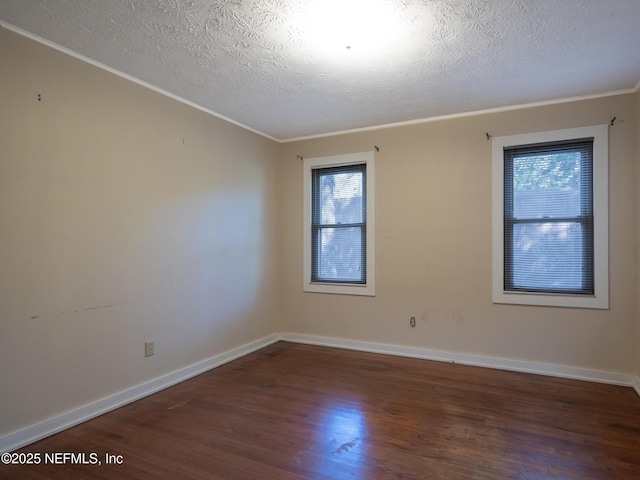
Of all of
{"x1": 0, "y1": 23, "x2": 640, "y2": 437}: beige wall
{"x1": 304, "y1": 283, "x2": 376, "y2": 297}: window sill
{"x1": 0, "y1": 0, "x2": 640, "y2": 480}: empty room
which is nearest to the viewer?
{"x1": 0, "y1": 0, "x2": 640, "y2": 480}: empty room

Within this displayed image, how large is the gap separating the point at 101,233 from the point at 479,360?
3484 millimetres

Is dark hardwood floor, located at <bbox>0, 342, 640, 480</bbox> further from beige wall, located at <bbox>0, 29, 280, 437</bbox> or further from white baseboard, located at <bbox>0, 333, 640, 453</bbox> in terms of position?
beige wall, located at <bbox>0, 29, 280, 437</bbox>

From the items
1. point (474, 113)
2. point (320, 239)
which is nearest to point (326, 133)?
point (320, 239)

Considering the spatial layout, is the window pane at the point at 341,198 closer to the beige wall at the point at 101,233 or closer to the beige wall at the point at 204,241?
the beige wall at the point at 204,241

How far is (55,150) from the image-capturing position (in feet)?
7.89

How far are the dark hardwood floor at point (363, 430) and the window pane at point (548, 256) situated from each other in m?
0.85

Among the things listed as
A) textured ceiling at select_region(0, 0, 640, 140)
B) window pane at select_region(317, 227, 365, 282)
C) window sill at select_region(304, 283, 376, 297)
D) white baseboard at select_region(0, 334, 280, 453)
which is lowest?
white baseboard at select_region(0, 334, 280, 453)

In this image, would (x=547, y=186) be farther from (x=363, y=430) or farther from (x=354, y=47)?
(x=363, y=430)

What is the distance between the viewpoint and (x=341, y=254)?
4406 mm

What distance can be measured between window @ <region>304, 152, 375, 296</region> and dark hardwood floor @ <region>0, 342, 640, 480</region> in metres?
1.20

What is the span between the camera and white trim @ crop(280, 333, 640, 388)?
126 inches

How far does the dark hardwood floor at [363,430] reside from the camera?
1992mm

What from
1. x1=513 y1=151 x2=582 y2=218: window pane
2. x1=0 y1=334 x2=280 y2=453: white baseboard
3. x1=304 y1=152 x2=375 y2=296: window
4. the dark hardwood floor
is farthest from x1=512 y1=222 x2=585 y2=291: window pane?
x1=0 y1=334 x2=280 y2=453: white baseboard

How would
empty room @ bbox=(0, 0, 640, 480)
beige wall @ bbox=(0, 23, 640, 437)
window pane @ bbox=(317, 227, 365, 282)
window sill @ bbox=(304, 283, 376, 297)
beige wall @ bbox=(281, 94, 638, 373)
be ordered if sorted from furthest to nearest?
window pane @ bbox=(317, 227, 365, 282)
window sill @ bbox=(304, 283, 376, 297)
beige wall @ bbox=(281, 94, 638, 373)
beige wall @ bbox=(0, 23, 640, 437)
empty room @ bbox=(0, 0, 640, 480)
